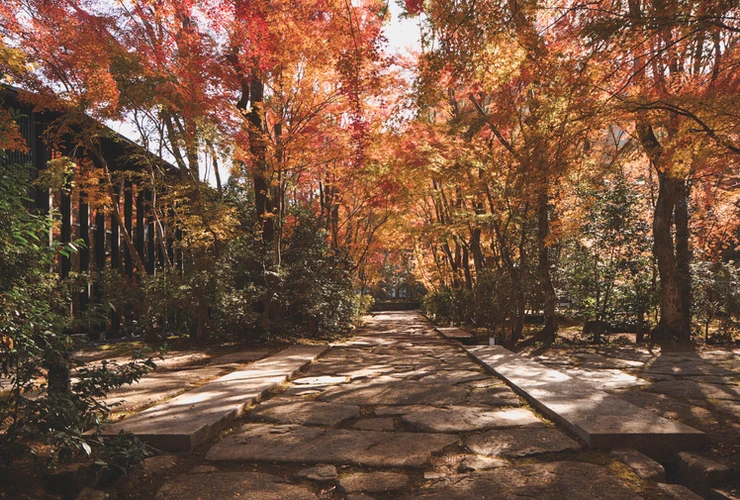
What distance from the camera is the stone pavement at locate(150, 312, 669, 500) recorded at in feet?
8.54

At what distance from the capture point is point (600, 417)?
3604 mm

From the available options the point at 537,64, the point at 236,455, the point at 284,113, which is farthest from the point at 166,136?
the point at 236,455

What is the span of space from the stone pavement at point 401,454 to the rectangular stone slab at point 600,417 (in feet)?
0.40

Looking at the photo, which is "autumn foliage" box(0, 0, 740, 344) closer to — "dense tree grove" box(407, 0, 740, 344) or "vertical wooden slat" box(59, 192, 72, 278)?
"dense tree grove" box(407, 0, 740, 344)

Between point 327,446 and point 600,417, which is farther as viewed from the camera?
point 600,417

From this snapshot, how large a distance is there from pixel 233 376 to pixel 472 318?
11091 mm

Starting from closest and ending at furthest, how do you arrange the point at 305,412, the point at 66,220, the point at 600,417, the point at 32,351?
the point at 32,351 → the point at 600,417 → the point at 305,412 → the point at 66,220

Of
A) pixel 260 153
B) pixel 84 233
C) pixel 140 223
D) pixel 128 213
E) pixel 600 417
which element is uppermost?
pixel 260 153

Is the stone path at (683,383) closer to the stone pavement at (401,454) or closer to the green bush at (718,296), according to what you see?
the stone pavement at (401,454)

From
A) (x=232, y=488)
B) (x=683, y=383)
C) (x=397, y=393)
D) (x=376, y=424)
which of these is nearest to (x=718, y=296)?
(x=683, y=383)

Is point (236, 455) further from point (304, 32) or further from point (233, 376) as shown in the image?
point (304, 32)

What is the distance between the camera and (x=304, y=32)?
31.2 feet

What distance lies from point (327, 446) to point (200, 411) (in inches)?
48.7

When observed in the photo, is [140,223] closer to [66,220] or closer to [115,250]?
[115,250]
